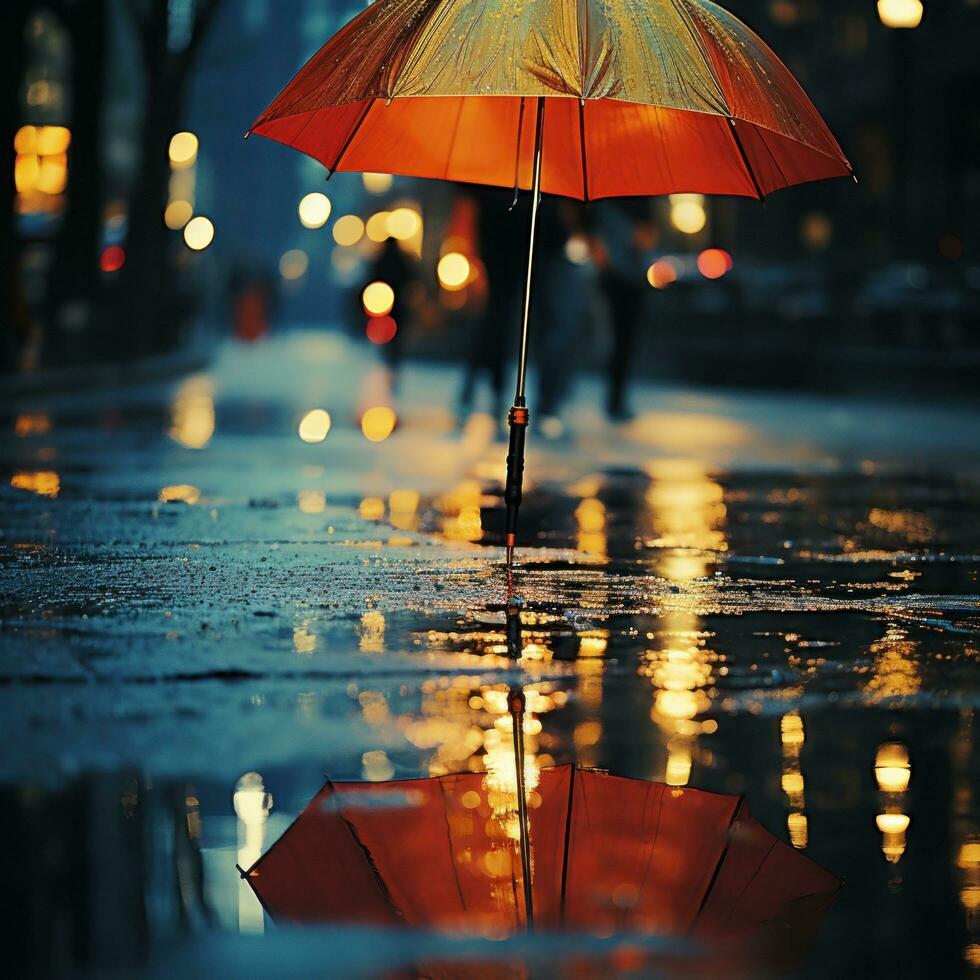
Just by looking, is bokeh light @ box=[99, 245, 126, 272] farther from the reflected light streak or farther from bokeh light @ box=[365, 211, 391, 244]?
the reflected light streak

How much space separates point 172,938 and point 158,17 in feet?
112

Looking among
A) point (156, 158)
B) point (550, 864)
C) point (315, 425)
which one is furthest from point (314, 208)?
point (550, 864)

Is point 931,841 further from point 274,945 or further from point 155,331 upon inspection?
point 155,331

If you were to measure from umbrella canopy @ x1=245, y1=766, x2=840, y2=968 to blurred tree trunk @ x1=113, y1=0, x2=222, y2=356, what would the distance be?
30.6 metres

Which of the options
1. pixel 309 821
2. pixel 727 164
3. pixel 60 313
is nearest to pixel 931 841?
pixel 309 821

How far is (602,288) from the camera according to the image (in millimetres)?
19312

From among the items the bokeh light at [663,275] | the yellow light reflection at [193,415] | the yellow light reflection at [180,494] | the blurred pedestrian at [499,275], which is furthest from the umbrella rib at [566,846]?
the bokeh light at [663,275]

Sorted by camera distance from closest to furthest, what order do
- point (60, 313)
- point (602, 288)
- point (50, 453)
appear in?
point (50, 453) < point (602, 288) < point (60, 313)

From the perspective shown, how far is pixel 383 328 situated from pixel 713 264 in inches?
597

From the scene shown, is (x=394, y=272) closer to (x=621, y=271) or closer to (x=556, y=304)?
(x=621, y=271)

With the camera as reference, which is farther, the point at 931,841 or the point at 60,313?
the point at 60,313

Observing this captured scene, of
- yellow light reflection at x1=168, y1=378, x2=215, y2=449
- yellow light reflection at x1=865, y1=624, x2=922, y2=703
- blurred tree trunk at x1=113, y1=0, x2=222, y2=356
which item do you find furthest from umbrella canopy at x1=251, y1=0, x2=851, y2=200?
blurred tree trunk at x1=113, y1=0, x2=222, y2=356

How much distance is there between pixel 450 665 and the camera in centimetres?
634

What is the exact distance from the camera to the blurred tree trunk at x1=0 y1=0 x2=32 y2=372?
24.9 meters
